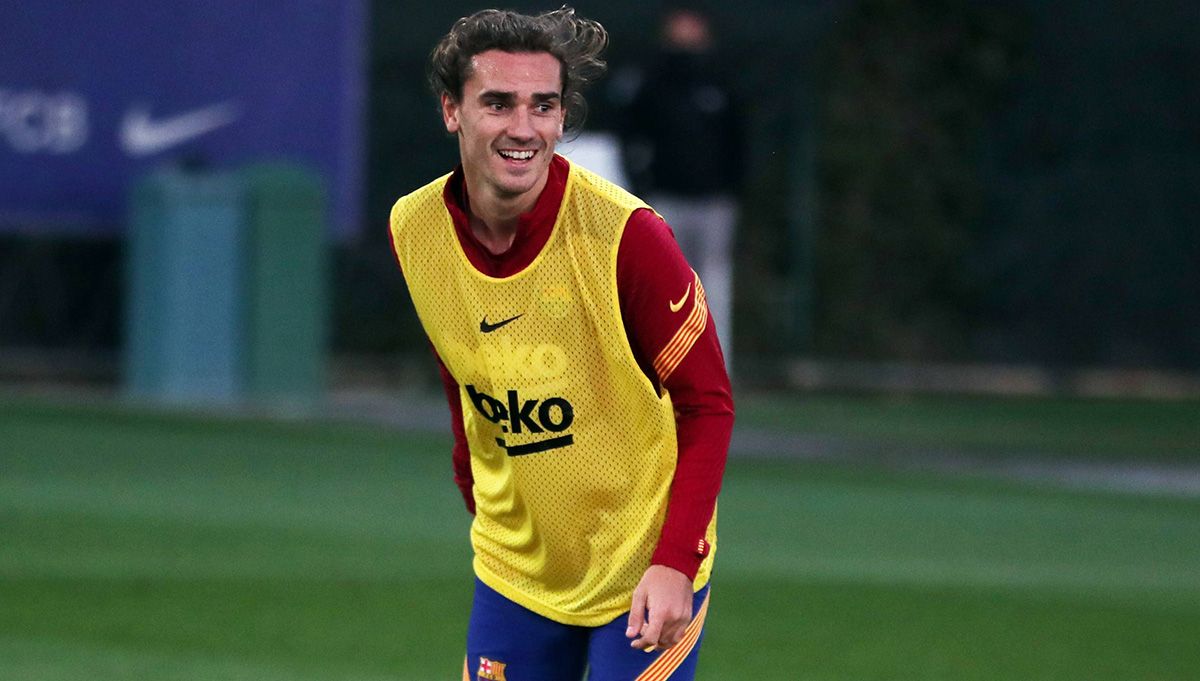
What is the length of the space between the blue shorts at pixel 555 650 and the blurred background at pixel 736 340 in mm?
2698

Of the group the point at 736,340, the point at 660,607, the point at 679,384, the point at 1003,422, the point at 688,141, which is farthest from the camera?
the point at 736,340

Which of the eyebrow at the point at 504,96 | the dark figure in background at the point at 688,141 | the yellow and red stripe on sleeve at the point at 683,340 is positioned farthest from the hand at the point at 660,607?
the dark figure in background at the point at 688,141

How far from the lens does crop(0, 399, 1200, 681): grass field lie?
746 cm

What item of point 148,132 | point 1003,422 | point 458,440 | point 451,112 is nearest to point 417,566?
point 458,440

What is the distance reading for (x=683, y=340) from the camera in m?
4.07

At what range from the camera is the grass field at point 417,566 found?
746 centimetres

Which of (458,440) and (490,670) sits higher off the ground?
(458,440)

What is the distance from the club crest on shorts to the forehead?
3.72 feet

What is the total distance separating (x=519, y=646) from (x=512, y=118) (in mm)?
1053

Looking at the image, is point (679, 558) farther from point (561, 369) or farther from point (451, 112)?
point (451, 112)

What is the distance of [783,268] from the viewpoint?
18.0 meters

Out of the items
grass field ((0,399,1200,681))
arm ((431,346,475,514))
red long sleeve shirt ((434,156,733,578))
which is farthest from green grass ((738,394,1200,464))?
red long sleeve shirt ((434,156,733,578))

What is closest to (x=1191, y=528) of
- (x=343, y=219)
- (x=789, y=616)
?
(x=789, y=616)

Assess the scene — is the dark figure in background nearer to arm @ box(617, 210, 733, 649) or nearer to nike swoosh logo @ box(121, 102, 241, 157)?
nike swoosh logo @ box(121, 102, 241, 157)
